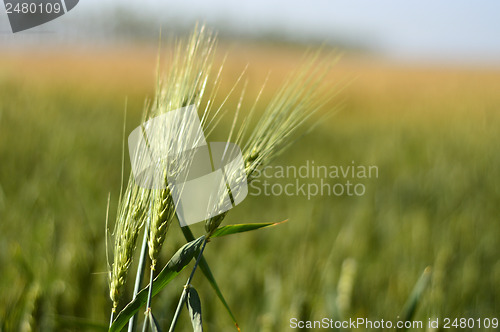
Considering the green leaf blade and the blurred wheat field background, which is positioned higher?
the green leaf blade

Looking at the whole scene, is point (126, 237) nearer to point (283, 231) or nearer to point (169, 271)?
point (169, 271)

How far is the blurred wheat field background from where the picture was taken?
882 millimetres

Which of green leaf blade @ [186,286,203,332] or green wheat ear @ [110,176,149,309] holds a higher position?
green wheat ear @ [110,176,149,309]

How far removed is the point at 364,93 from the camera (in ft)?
17.8

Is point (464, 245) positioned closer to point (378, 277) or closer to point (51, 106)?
point (378, 277)

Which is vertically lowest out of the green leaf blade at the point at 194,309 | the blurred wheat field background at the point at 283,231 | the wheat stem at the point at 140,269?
the blurred wheat field background at the point at 283,231

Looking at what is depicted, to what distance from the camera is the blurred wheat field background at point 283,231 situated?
882 mm

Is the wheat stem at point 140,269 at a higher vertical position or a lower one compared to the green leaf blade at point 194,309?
higher

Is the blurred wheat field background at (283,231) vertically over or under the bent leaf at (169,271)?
under

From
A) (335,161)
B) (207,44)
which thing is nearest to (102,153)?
(335,161)

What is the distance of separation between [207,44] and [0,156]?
1.80 metres

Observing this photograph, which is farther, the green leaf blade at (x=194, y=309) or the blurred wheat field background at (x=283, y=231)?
the blurred wheat field background at (x=283, y=231)

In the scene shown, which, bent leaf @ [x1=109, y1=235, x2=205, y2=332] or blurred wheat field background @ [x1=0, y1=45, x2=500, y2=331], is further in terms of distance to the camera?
blurred wheat field background @ [x1=0, y1=45, x2=500, y2=331]

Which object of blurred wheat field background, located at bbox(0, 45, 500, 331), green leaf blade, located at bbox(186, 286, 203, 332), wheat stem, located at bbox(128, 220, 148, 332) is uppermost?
wheat stem, located at bbox(128, 220, 148, 332)
